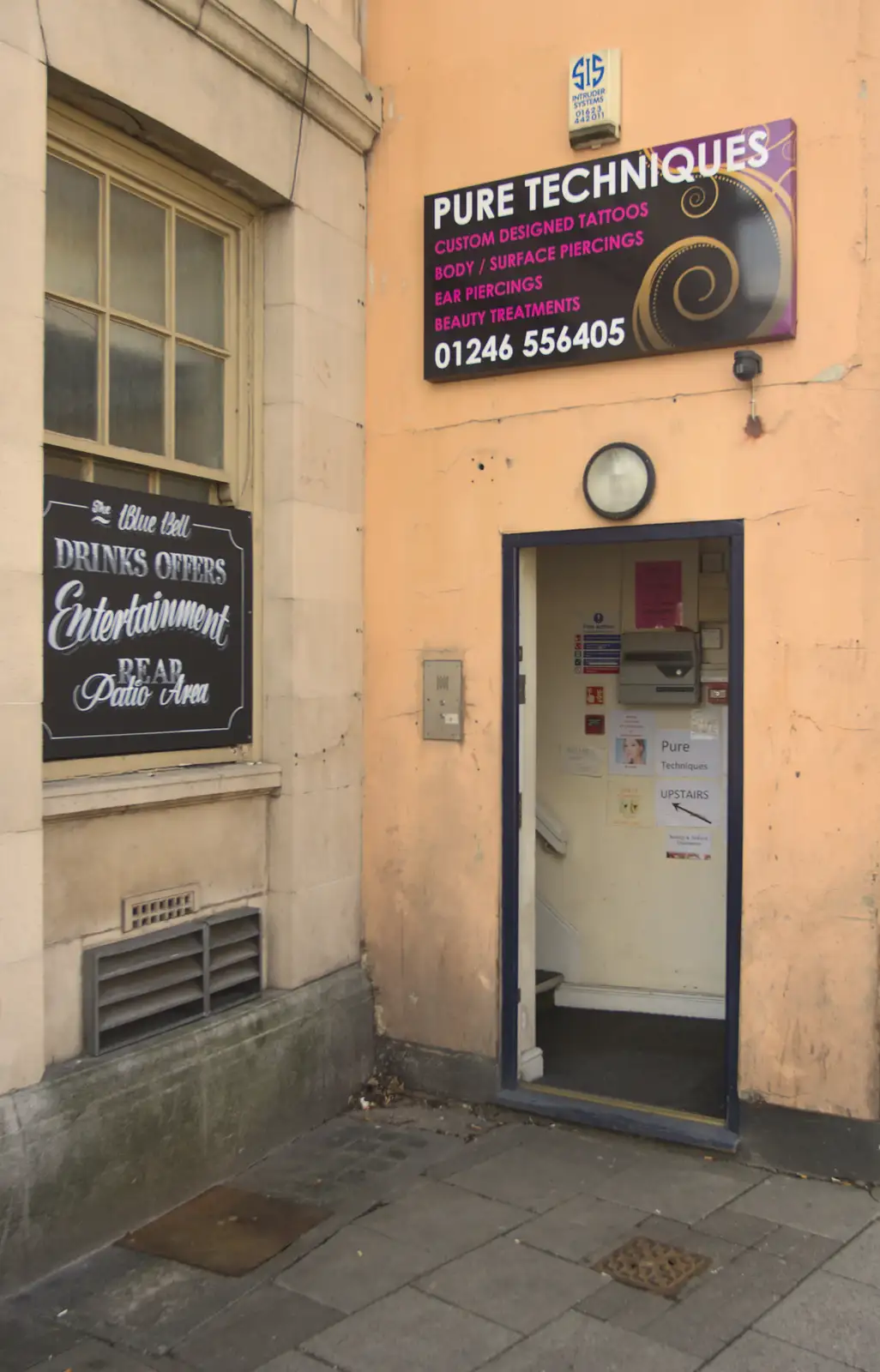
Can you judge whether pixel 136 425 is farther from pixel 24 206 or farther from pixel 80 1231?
pixel 80 1231

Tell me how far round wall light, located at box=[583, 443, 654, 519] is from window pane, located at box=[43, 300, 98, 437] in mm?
2160

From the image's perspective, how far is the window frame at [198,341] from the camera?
14.9ft

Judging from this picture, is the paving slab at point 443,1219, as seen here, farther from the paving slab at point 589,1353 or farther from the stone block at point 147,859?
the stone block at point 147,859

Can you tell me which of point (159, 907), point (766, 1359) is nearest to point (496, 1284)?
point (766, 1359)

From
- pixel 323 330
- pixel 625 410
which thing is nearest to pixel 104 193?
pixel 323 330

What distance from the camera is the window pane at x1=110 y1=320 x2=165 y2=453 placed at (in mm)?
4738

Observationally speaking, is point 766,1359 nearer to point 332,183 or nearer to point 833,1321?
point 833,1321

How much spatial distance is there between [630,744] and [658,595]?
0.89m

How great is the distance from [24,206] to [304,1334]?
3.76 meters

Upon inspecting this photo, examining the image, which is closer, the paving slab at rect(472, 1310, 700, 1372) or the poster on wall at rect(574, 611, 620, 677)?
the paving slab at rect(472, 1310, 700, 1372)

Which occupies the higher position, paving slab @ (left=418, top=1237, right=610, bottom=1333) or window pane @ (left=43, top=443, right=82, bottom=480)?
window pane @ (left=43, top=443, right=82, bottom=480)

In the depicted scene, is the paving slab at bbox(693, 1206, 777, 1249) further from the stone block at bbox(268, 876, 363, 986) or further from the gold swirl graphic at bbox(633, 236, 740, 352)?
the gold swirl graphic at bbox(633, 236, 740, 352)

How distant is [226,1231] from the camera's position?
172 inches

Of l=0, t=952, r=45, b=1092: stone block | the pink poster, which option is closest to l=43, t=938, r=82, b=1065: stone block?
l=0, t=952, r=45, b=1092: stone block
